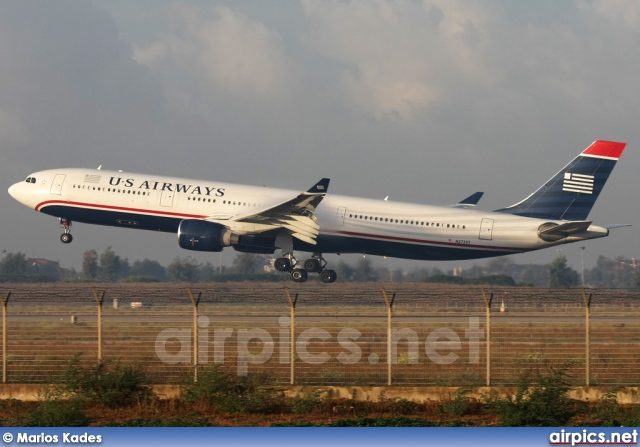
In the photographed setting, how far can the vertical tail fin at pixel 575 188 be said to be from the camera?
4706cm

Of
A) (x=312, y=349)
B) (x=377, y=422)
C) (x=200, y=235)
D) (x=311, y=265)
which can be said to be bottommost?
(x=377, y=422)

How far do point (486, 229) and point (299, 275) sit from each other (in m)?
9.55

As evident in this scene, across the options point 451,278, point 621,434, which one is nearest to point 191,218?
point 451,278

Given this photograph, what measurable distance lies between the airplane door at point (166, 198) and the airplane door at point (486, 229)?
1501 centimetres

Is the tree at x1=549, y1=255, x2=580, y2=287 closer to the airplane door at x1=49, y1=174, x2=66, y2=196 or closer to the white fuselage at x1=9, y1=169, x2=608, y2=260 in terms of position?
the white fuselage at x1=9, y1=169, x2=608, y2=260

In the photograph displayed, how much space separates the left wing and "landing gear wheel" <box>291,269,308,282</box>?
1814 mm

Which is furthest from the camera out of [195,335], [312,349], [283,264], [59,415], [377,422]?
[283,264]

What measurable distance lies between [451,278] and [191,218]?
16.8 m

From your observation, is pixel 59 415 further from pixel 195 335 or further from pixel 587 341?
pixel 587 341

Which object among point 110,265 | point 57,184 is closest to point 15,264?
point 110,265

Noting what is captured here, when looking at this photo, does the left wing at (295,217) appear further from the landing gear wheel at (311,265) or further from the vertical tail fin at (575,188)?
the vertical tail fin at (575,188)

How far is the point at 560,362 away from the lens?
76.7 ft

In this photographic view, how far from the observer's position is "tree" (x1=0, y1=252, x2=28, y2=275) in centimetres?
6762

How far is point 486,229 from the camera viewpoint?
151 feet
